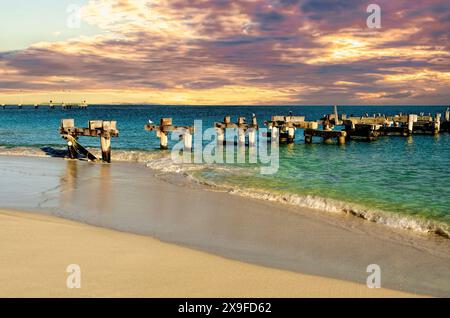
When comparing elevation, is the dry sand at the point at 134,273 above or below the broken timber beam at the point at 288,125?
below

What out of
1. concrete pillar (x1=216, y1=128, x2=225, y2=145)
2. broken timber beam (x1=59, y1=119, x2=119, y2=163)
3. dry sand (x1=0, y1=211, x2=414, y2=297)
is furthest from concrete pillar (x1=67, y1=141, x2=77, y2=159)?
dry sand (x1=0, y1=211, x2=414, y2=297)

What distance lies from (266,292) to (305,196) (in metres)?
8.39

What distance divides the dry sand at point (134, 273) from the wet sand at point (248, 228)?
613 mm

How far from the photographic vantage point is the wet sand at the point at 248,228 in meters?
7.93

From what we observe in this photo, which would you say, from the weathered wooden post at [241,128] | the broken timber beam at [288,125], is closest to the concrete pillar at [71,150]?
the weathered wooden post at [241,128]

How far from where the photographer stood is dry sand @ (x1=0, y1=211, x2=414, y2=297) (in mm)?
6250

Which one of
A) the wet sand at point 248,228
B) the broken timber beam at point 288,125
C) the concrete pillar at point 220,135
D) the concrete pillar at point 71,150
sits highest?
the broken timber beam at point 288,125

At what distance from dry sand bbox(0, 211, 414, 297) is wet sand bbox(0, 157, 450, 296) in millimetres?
613

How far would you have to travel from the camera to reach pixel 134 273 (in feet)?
22.7

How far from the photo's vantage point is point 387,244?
31.4 ft

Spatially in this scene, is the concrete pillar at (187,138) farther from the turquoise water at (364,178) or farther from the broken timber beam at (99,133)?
the turquoise water at (364,178)

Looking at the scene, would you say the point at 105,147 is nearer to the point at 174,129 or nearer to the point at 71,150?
the point at 71,150
